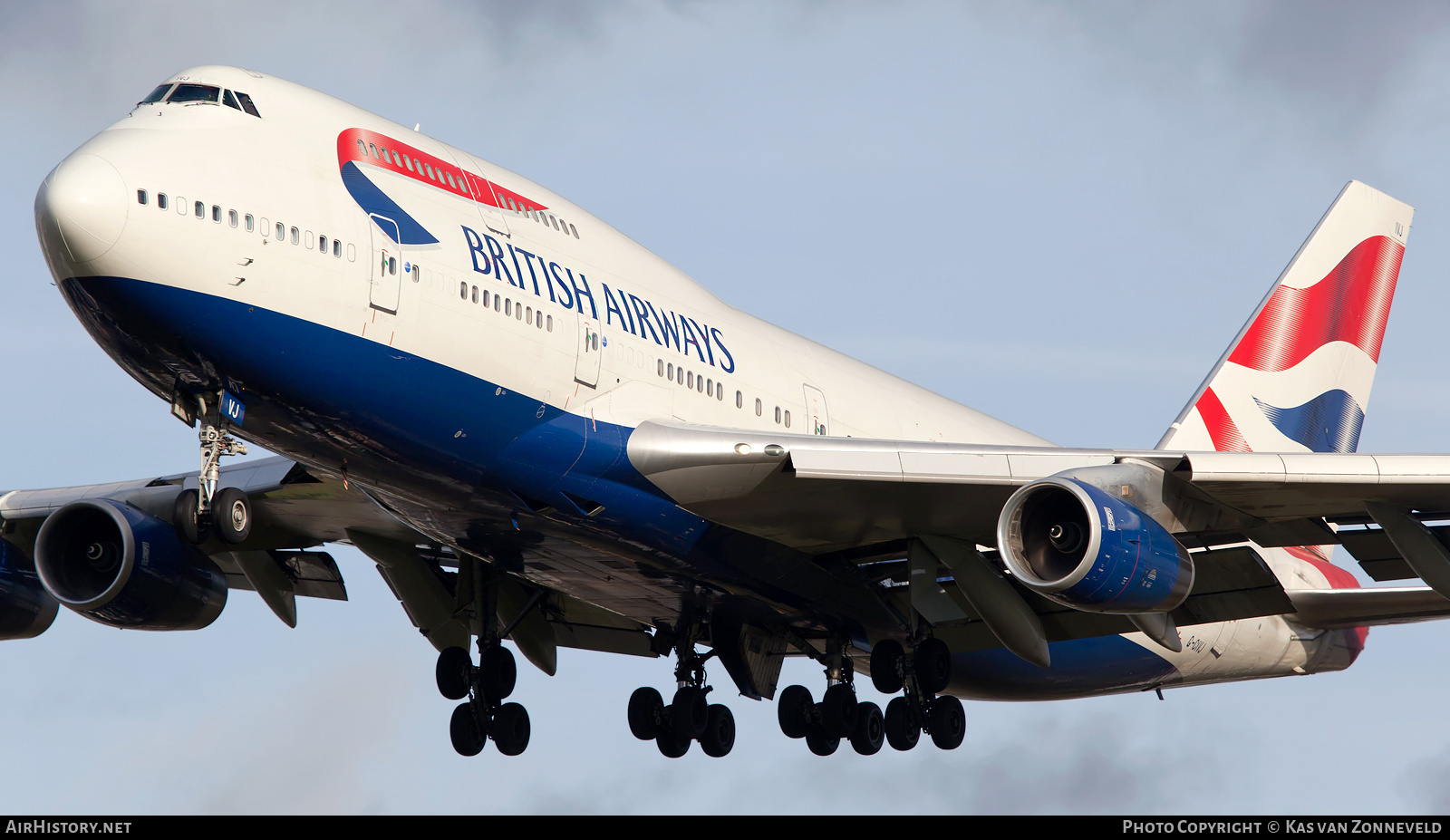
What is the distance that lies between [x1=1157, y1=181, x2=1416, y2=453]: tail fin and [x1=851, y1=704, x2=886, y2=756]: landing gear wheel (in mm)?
8310

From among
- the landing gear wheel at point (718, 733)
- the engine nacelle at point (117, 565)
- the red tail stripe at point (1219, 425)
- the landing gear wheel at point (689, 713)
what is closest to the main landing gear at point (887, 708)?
the landing gear wheel at point (718, 733)

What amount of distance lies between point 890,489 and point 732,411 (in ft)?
7.70

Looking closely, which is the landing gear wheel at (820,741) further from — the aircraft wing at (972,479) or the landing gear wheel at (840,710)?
the aircraft wing at (972,479)

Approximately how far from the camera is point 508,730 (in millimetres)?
24594

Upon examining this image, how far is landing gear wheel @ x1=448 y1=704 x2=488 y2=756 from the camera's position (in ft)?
80.1

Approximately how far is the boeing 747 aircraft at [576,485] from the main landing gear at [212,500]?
33mm

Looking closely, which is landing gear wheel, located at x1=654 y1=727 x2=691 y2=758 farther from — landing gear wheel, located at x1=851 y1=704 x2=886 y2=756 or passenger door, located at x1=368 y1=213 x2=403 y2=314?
passenger door, located at x1=368 y1=213 x2=403 y2=314

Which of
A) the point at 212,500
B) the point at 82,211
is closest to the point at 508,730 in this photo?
the point at 212,500

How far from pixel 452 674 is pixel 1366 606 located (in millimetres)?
14445

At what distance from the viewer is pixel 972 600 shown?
2186 cm

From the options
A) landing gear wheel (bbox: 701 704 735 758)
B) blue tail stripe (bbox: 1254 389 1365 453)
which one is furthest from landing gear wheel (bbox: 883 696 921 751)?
blue tail stripe (bbox: 1254 389 1365 453)

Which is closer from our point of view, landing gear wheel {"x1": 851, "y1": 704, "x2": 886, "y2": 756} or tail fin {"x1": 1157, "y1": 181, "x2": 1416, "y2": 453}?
landing gear wheel {"x1": 851, "y1": 704, "x2": 886, "y2": 756}
